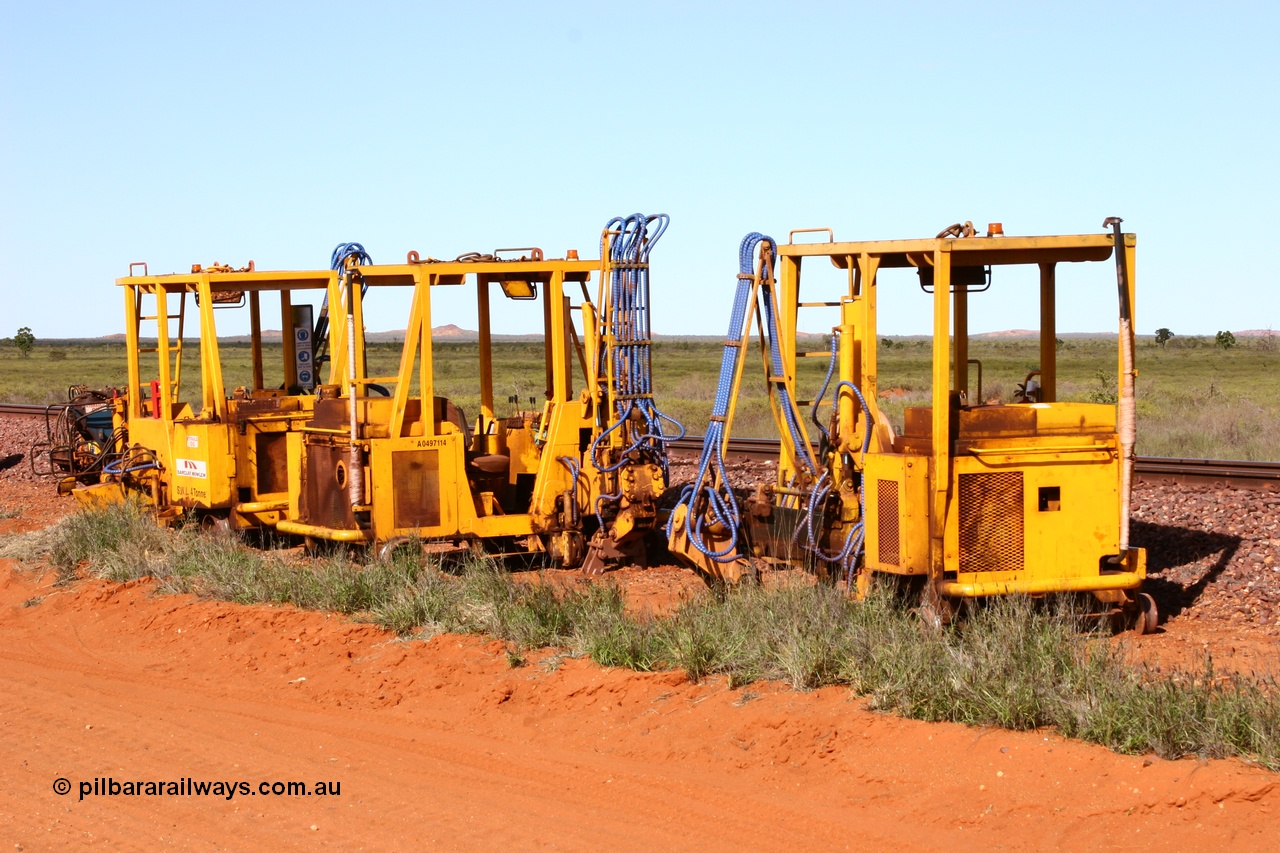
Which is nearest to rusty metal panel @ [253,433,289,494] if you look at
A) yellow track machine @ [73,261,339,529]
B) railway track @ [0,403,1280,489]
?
yellow track machine @ [73,261,339,529]

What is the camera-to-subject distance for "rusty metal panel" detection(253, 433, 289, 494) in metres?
13.6

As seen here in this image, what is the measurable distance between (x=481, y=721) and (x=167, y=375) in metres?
7.51

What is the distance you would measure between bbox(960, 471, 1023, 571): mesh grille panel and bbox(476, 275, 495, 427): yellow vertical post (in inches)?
206

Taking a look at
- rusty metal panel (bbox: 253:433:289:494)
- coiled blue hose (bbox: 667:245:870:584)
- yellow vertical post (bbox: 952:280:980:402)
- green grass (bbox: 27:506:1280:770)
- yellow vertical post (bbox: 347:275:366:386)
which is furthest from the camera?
rusty metal panel (bbox: 253:433:289:494)

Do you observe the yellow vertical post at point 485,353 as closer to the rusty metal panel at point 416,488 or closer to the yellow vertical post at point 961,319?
the rusty metal panel at point 416,488

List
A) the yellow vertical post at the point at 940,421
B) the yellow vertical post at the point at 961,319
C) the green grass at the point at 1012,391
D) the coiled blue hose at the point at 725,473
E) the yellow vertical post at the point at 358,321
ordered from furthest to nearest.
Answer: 1. the green grass at the point at 1012,391
2. the yellow vertical post at the point at 358,321
3. the yellow vertical post at the point at 961,319
4. the coiled blue hose at the point at 725,473
5. the yellow vertical post at the point at 940,421

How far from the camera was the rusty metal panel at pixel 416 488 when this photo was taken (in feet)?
36.6

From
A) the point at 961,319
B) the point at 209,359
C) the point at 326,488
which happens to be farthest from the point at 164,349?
the point at 961,319

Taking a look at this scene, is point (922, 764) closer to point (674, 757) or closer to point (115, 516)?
point (674, 757)

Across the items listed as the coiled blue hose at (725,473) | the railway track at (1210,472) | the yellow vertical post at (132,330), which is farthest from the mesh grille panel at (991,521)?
the yellow vertical post at (132,330)

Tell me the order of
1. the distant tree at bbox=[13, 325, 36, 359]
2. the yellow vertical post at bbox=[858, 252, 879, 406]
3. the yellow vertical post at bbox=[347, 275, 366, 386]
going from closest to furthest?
the yellow vertical post at bbox=[858, 252, 879, 406] < the yellow vertical post at bbox=[347, 275, 366, 386] < the distant tree at bbox=[13, 325, 36, 359]

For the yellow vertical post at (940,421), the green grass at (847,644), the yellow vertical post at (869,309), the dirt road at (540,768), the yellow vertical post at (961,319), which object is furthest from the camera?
the yellow vertical post at (961,319)

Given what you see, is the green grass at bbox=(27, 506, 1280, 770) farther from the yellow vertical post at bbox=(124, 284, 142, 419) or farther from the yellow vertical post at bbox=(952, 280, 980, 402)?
the yellow vertical post at bbox=(124, 284, 142, 419)

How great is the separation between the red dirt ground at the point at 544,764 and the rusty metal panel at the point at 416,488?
2.00 meters
